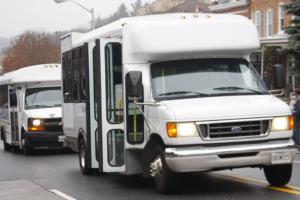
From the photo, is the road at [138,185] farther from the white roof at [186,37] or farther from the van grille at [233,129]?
the white roof at [186,37]

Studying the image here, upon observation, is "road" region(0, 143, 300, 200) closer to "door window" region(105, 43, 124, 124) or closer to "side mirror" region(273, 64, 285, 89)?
"door window" region(105, 43, 124, 124)

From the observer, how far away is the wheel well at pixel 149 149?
11.1m

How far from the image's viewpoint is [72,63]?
15.7 metres

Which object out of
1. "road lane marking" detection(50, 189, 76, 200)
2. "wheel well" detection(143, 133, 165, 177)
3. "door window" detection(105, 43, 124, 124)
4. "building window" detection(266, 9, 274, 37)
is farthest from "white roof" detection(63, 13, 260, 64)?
"building window" detection(266, 9, 274, 37)

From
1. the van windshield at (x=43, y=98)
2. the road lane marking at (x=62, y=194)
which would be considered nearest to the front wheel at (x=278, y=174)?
the road lane marking at (x=62, y=194)

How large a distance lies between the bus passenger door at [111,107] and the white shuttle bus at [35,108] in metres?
9.00

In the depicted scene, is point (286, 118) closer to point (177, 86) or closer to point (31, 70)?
point (177, 86)

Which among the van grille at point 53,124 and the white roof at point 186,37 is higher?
the white roof at point 186,37

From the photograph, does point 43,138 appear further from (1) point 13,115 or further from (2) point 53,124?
(1) point 13,115

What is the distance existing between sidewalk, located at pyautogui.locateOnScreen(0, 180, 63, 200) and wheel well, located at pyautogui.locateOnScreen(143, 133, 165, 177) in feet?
4.56

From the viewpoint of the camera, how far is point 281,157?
10.6 meters

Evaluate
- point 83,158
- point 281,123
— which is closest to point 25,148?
point 83,158

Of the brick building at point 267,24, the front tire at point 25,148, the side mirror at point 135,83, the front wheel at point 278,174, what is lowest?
the front tire at point 25,148

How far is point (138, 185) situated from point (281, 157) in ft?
9.55
